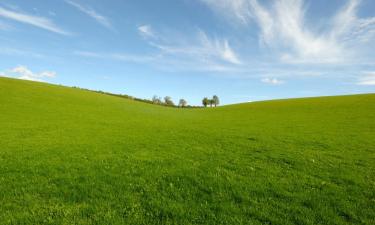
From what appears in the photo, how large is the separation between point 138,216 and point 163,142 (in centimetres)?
1255

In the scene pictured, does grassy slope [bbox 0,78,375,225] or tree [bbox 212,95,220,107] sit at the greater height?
tree [bbox 212,95,220,107]

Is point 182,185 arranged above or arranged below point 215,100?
below

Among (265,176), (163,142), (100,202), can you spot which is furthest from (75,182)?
(163,142)

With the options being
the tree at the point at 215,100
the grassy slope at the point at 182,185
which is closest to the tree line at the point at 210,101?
the tree at the point at 215,100

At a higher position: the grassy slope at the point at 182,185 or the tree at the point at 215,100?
the tree at the point at 215,100

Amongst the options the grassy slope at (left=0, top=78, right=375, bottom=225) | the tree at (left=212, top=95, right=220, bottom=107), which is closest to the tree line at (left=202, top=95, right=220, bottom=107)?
the tree at (left=212, top=95, right=220, bottom=107)

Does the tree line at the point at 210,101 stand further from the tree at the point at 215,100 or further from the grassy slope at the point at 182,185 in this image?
the grassy slope at the point at 182,185

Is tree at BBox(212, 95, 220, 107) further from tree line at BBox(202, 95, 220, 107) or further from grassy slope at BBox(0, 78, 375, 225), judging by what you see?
grassy slope at BBox(0, 78, 375, 225)

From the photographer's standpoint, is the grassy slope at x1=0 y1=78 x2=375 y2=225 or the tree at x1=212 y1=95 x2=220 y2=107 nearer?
the grassy slope at x1=0 y1=78 x2=375 y2=225

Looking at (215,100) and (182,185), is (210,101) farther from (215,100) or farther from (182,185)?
(182,185)

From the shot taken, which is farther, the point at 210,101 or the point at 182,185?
the point at 210,101

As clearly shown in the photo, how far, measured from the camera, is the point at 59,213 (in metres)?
8.19

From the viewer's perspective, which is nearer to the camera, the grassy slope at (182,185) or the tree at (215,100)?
the grassy slope at (182,185)

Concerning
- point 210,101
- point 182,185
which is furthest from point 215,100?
point 182,185
